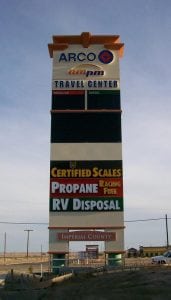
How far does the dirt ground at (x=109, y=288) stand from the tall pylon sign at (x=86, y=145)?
518cm

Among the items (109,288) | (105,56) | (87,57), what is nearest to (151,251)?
(105,56)

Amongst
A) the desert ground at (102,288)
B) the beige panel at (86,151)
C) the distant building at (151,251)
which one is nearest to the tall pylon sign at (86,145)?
the beige panel at (86,151)

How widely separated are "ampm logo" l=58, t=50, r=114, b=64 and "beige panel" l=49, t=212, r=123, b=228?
12.8 meters

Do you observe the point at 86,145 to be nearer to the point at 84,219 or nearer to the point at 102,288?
the point at 84,219

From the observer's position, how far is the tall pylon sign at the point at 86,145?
1522 inches

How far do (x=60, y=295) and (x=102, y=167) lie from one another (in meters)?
12.8

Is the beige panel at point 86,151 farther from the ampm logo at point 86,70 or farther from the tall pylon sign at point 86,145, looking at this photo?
the ampm logo at point 86,70

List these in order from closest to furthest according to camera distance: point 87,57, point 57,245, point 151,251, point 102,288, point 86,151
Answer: point 102,288 → point 57,245 → point 86,151 → point 87,57 → point 151,251

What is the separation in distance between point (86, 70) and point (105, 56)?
207 cm

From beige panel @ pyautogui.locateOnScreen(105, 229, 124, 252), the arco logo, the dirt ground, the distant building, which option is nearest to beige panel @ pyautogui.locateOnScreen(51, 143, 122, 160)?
beige panel @ pyautogui.locateOnScreen(105, 229, 124, 252)

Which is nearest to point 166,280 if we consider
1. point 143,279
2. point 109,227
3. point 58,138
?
point 143,279

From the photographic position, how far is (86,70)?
41.8 meters

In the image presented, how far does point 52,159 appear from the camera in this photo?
39844mm

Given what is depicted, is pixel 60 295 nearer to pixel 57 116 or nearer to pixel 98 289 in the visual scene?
pixel 98 289
